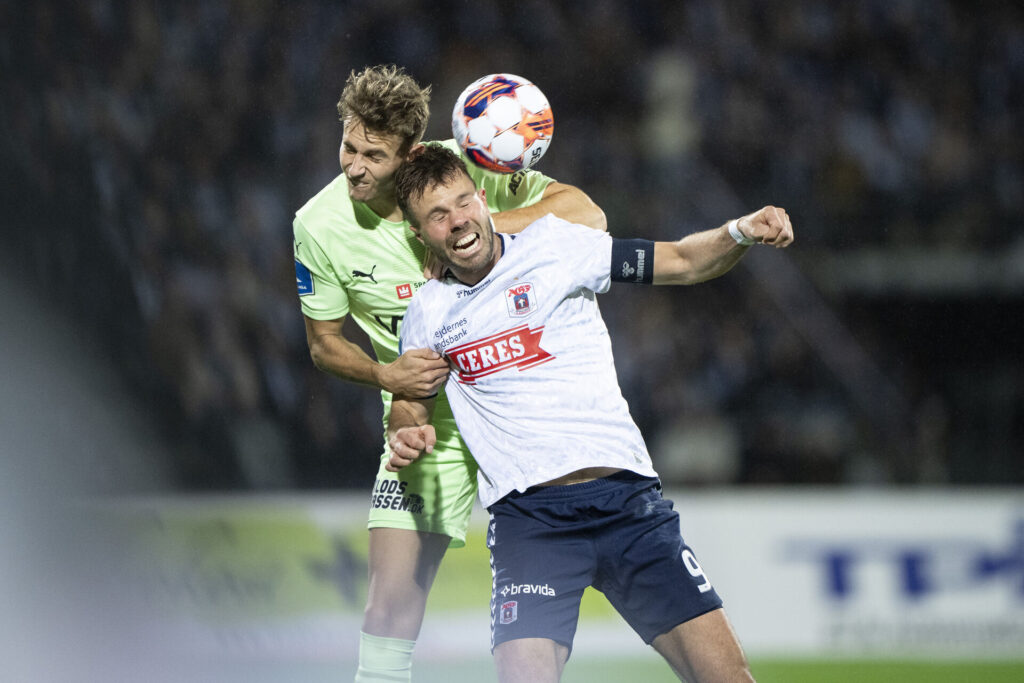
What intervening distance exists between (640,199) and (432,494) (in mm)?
4602

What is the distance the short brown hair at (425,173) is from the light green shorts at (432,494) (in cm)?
104

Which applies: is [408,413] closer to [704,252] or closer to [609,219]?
[704,252]

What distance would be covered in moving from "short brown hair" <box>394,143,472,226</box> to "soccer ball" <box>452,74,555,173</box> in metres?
0.19

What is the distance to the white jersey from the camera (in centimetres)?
324

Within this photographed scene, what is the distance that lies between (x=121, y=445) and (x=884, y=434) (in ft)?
16.4

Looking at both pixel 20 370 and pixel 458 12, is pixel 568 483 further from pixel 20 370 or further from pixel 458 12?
pixel 458 12

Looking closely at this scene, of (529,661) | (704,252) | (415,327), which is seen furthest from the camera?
(415,327)

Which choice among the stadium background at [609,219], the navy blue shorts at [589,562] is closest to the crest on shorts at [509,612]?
the navy blue shorts at [589,562]

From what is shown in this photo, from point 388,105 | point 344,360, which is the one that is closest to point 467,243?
point 388,105

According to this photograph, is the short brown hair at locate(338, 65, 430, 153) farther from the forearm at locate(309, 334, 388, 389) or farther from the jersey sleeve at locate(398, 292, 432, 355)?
the forearm at locate(309, 334, 388, 389)

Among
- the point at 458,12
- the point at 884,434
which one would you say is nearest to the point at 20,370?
the point at 458,12

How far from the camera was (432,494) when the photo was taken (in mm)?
3953

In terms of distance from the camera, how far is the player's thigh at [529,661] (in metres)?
3.00

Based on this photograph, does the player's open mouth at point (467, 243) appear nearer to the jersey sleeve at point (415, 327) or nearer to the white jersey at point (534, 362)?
the white jersey at point (534, 362)
